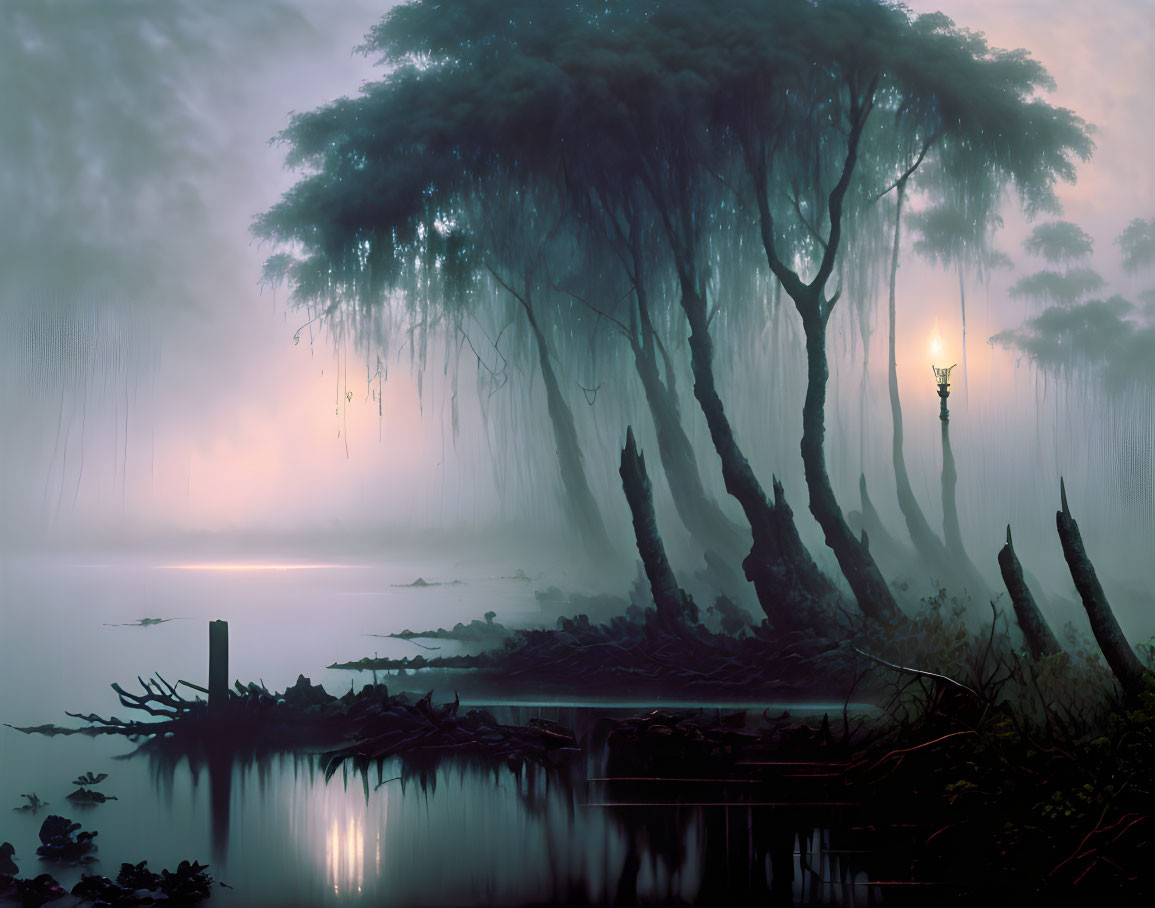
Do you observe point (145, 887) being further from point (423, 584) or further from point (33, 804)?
point (423, 584)

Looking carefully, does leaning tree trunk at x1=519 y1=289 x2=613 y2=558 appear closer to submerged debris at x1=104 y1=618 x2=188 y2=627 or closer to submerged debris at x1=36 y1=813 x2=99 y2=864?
submerged debris at x1=104 y1=618 x2=188 y2=627

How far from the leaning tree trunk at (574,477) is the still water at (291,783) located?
50 cm

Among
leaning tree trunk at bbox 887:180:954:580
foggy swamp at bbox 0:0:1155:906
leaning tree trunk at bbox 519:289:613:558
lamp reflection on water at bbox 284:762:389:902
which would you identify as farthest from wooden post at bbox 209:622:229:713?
leaning tree trunk at bbox 887:180:954:580

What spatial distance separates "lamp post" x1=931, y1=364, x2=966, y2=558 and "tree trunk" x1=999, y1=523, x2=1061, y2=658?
905mm

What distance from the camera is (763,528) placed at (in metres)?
5.14

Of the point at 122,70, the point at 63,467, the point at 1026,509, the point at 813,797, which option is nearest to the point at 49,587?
the point at 63,467

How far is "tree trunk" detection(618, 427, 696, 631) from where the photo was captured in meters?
5.05

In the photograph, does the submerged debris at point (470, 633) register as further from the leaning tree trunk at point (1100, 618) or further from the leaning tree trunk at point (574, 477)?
the leaning tree trunk at point (1100, 618)

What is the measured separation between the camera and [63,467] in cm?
426

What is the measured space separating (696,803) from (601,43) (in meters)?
3.87

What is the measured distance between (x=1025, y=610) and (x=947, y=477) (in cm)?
108

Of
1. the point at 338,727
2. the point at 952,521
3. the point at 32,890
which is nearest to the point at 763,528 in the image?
the point at 952,521

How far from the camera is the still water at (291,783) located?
10.7 feet

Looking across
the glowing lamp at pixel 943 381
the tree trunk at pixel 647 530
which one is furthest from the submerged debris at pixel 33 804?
the glowing lamp at pixel 943 381
